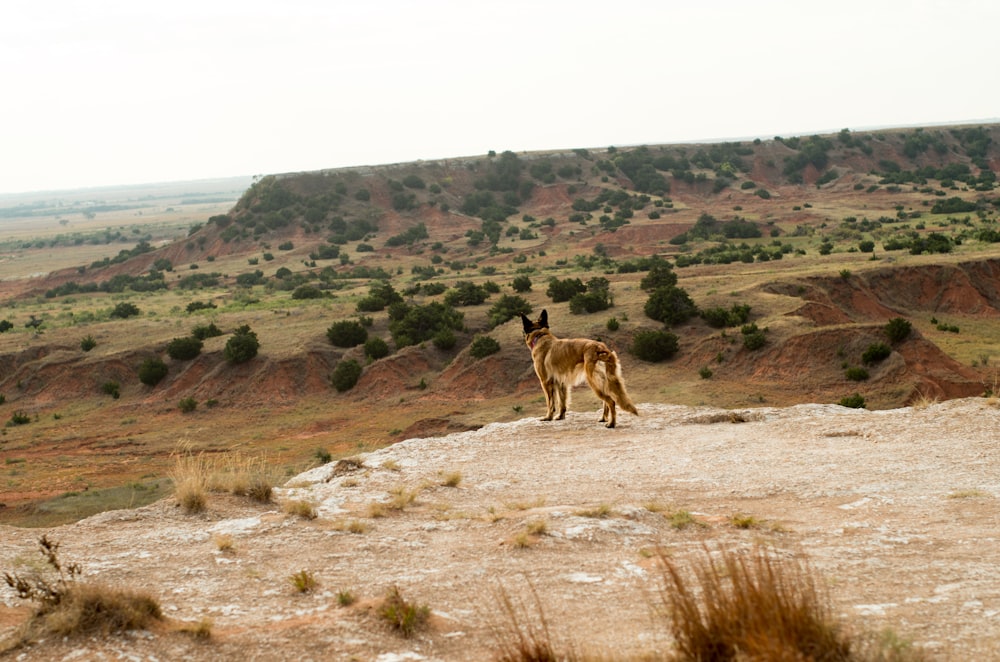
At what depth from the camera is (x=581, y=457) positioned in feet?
41.1

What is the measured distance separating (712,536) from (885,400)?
57.6 ft

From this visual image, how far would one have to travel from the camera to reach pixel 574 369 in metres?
14.5

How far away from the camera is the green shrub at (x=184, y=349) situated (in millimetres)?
35812

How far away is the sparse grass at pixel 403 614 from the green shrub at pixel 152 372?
32.1 meters

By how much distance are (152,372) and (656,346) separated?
70.3 ft

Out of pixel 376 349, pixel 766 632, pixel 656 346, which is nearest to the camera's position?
pixel 766 632

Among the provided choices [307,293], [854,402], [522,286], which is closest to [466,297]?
[522,286]

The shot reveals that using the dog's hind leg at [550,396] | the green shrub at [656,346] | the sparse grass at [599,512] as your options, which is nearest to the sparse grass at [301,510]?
the sparse grass at [599,512]

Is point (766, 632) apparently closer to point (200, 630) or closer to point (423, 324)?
point (200, 630)

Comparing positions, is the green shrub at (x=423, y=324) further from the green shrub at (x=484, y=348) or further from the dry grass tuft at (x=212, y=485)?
the dry grass tuft at (x=212, y=485)

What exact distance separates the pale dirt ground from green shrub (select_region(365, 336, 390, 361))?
2067 centimetres

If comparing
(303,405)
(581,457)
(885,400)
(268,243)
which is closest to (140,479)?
(303,405)

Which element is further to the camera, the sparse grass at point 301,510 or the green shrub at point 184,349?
the green shrub at point 184,349

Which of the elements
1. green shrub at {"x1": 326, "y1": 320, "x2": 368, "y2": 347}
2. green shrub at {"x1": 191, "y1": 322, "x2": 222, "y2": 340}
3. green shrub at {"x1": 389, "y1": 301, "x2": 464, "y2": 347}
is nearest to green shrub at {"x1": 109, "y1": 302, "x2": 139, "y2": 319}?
green shrub at {"x1": 191, "y1": 322, "x2": 222, "y2": 340}
